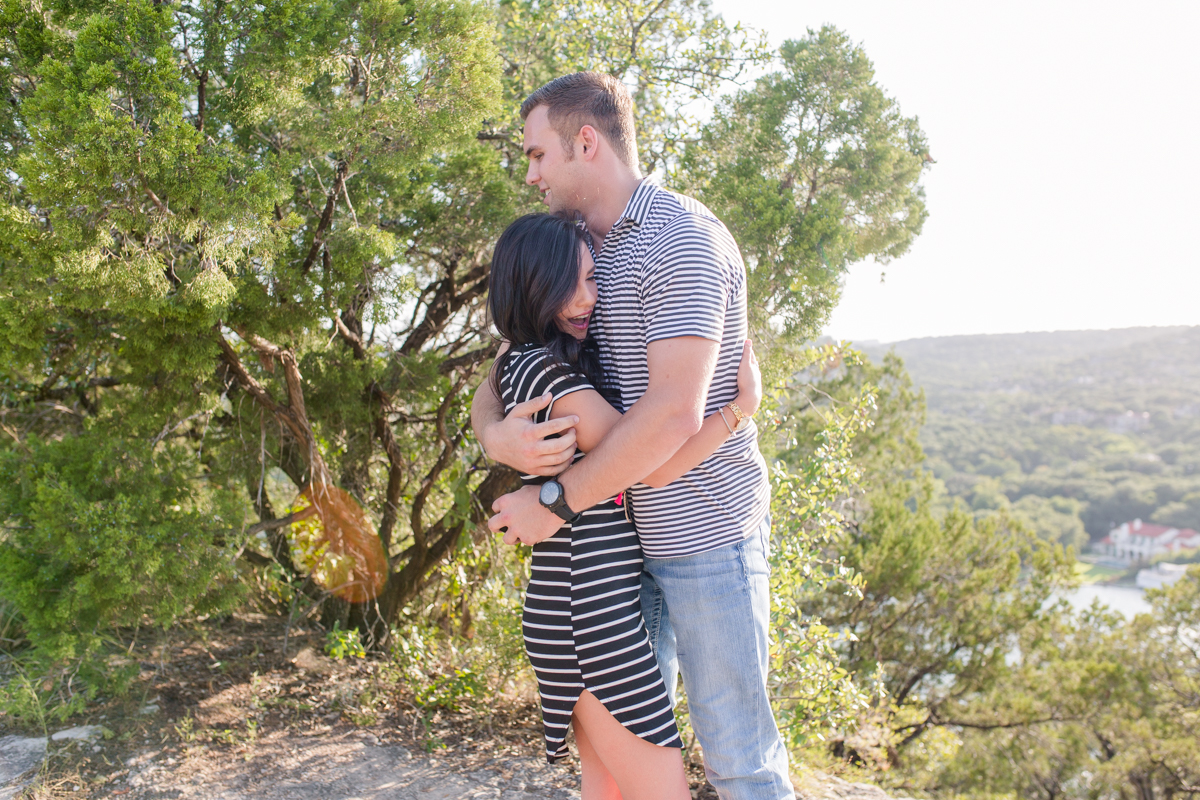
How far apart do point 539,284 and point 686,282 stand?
Result: 28 centimetres

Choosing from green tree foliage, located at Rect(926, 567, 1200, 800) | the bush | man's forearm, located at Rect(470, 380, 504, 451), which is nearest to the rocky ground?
the bush

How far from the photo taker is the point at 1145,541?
36.2 metres

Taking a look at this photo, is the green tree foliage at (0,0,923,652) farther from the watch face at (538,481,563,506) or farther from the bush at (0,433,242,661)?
the watch face at (538,481,563,506)

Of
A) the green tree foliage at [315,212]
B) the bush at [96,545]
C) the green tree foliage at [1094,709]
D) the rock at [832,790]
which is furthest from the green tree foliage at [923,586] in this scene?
the bush at [96,545]

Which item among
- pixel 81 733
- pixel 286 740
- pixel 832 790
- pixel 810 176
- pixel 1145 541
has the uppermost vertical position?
pixel 810 176

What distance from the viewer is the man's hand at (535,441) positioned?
1.27m

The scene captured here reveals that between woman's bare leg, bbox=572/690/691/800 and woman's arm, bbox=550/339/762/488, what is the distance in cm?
43

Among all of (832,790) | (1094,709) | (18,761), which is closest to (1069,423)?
(1094,709)

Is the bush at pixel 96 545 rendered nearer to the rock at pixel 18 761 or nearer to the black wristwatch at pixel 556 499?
the rock at pixel 18 761

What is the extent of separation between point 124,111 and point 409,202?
119 cm

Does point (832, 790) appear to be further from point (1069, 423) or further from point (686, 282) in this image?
point (1069, 423)

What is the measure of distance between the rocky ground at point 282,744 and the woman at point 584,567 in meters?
1.35

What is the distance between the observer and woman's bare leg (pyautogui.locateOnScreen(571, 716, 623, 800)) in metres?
1.46

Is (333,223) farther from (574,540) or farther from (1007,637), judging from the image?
(1007,637)
